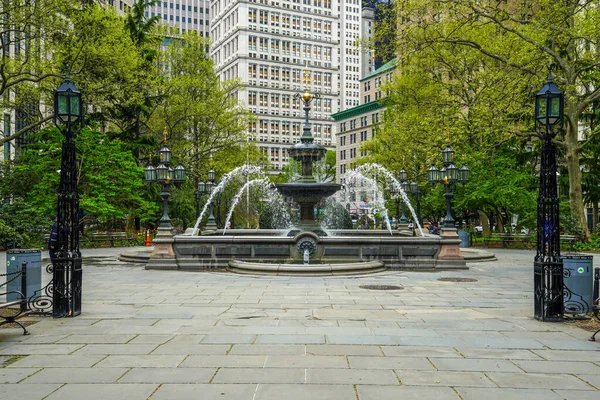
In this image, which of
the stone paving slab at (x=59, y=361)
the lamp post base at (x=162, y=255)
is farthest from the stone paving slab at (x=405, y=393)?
the lamp post base at (x=162, y=255)

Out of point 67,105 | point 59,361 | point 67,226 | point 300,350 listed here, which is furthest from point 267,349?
point 67,105

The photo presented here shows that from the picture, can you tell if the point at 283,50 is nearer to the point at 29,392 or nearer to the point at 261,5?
the point at 261,5

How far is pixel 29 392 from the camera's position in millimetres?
5656

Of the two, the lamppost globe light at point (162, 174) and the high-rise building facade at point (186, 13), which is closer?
the lamppost globe light at point (162, 174)

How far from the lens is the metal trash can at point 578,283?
33.2 feet

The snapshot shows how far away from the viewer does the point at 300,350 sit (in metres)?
7.44

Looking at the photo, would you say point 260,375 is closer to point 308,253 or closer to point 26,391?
point 26,391

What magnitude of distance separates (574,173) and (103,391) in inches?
1189

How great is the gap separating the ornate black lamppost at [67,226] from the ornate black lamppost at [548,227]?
8.41 m

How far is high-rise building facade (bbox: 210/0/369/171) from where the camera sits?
382ft

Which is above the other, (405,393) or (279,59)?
(279,59)

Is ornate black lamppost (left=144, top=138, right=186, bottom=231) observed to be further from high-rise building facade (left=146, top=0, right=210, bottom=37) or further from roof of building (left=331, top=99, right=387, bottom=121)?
high-rise building facade (left=146, top=0, right=210, bottom=37)

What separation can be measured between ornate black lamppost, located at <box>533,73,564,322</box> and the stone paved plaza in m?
0.42

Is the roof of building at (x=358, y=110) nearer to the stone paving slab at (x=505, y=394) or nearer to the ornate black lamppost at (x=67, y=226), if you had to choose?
the ornate black lamppost at (x=67, y=226)
